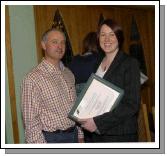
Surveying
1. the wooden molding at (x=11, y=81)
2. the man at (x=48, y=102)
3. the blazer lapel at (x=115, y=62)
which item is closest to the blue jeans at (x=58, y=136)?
the man at (x=48, y=102)

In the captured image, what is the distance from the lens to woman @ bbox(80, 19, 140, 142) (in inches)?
60.1

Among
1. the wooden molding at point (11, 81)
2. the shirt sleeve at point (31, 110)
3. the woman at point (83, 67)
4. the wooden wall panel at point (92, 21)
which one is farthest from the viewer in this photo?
the wooden wall panel at point (92, 21)

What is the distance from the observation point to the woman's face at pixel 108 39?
1558 millimetres

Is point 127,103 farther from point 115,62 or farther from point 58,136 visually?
point 58,136

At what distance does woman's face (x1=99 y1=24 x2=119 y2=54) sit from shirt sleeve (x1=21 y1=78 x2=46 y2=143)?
388mm

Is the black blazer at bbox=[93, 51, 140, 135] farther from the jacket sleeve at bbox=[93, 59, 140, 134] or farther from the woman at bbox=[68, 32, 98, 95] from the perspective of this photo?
the woman at bbox=[68, 32, 98, 95]

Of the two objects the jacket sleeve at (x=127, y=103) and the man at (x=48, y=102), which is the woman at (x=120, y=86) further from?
the man at (x=48, y=102)

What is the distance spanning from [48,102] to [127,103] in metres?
0.38

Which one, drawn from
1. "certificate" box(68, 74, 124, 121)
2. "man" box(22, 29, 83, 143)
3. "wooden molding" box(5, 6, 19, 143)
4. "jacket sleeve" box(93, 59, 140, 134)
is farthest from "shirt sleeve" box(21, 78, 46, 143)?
"wooden molding" box(5, 6, 19, 143)

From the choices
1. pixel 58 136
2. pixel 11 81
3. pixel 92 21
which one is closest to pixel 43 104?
pixel 58 136

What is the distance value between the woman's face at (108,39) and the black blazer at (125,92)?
0.06 meters

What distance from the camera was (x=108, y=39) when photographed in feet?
5.12

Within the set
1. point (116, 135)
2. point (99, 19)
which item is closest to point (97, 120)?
point (116, 135)

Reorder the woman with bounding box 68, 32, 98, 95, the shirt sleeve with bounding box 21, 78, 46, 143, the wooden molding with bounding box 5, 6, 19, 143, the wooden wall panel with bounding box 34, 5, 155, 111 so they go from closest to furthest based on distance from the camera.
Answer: the shirt sleeve with bounding box 21, 78, 46, 143, the woman with bounding box 68, 32, 98, 95, the wooden molding with bounding box 5, 6, 19, 143, the wooden wall panel with bounding box 34, 5, 155, 111
